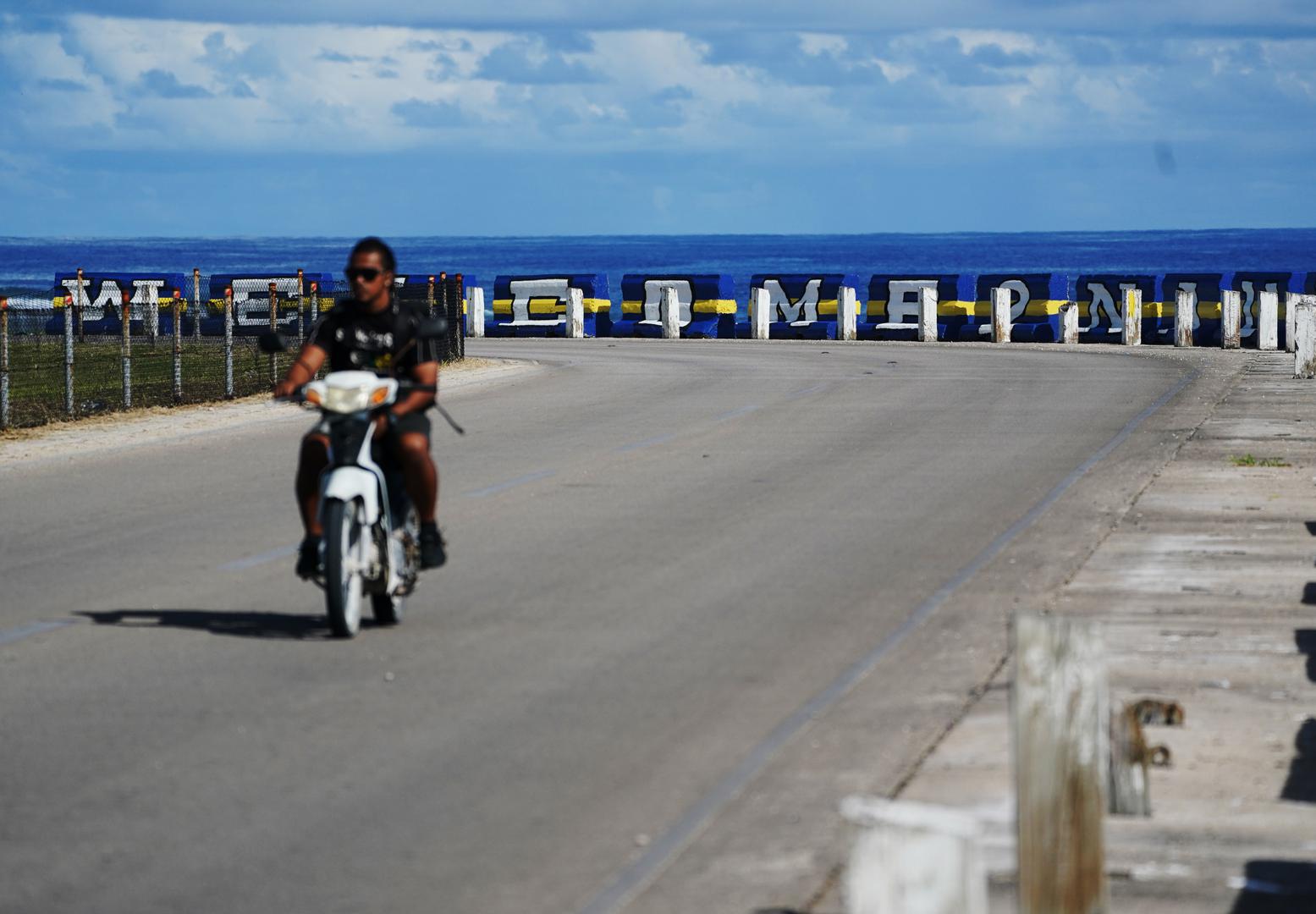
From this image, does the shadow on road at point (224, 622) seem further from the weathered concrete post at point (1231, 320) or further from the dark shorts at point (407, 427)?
the weathered concrete post at point (1231, 320)

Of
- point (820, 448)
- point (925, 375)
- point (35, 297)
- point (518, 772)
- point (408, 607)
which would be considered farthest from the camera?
point (35, 297)

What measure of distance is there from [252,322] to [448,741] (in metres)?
34.4

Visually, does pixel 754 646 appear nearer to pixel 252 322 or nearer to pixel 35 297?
pixel 252 322

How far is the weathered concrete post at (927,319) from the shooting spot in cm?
4191

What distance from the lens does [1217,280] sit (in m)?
39.8

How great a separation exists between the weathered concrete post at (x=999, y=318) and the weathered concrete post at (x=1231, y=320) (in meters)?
4.92

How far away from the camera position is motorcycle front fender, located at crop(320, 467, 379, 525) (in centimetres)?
905

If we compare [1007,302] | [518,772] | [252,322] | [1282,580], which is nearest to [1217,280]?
[1007,302]

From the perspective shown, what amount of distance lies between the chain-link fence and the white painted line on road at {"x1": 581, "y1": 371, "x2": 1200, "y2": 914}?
10.2m

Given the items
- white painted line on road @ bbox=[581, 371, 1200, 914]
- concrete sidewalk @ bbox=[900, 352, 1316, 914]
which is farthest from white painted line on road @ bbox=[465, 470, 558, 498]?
concrete sidewalk @ bbox=[900, 352, 1316, 914]

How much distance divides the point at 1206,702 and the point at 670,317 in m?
36.5

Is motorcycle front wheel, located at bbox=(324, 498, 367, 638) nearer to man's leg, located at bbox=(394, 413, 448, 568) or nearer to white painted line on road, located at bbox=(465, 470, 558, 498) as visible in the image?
man's leg, located at bbox=(394, 413, 448, 568)

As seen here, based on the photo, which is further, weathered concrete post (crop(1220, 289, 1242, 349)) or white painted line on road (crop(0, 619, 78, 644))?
weathered concrete post (crop(1220, 289, 1242, 349))

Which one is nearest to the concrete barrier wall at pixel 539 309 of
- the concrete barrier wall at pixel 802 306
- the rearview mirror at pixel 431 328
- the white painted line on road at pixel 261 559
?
the concrete barrier wall at pixel 802 306
